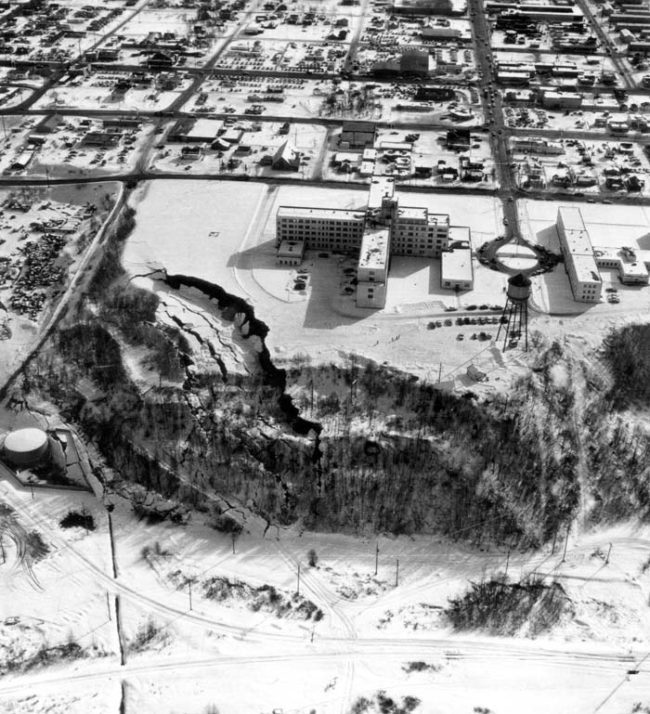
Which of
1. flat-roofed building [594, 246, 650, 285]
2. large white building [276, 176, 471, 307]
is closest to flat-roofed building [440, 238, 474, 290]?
large white building [276, 176, 471, 307]

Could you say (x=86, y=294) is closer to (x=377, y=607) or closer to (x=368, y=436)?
(x=368, y=436)

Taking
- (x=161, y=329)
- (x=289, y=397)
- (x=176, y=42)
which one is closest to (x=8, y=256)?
(x=161, y=329)

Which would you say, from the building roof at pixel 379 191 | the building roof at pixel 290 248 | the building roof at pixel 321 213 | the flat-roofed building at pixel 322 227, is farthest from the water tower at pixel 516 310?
the building roof at pixel 290 248

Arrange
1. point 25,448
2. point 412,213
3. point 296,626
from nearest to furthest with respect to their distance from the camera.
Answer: point 296,626 → point 25,448 → point 412,213

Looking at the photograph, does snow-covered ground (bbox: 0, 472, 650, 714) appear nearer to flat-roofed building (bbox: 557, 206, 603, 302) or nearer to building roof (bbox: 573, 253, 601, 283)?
flat-roofed building (bbox: 557, 206, 603, 302)

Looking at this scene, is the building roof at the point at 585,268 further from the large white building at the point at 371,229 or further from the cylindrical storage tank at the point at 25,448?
the cylindrical storage tank at the point at 25,448

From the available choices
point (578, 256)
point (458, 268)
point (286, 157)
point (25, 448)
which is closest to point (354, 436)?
point (458, 268)

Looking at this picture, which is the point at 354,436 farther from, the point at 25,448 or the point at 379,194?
the point at 379,194

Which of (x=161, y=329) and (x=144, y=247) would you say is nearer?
(x=161, y=329)
